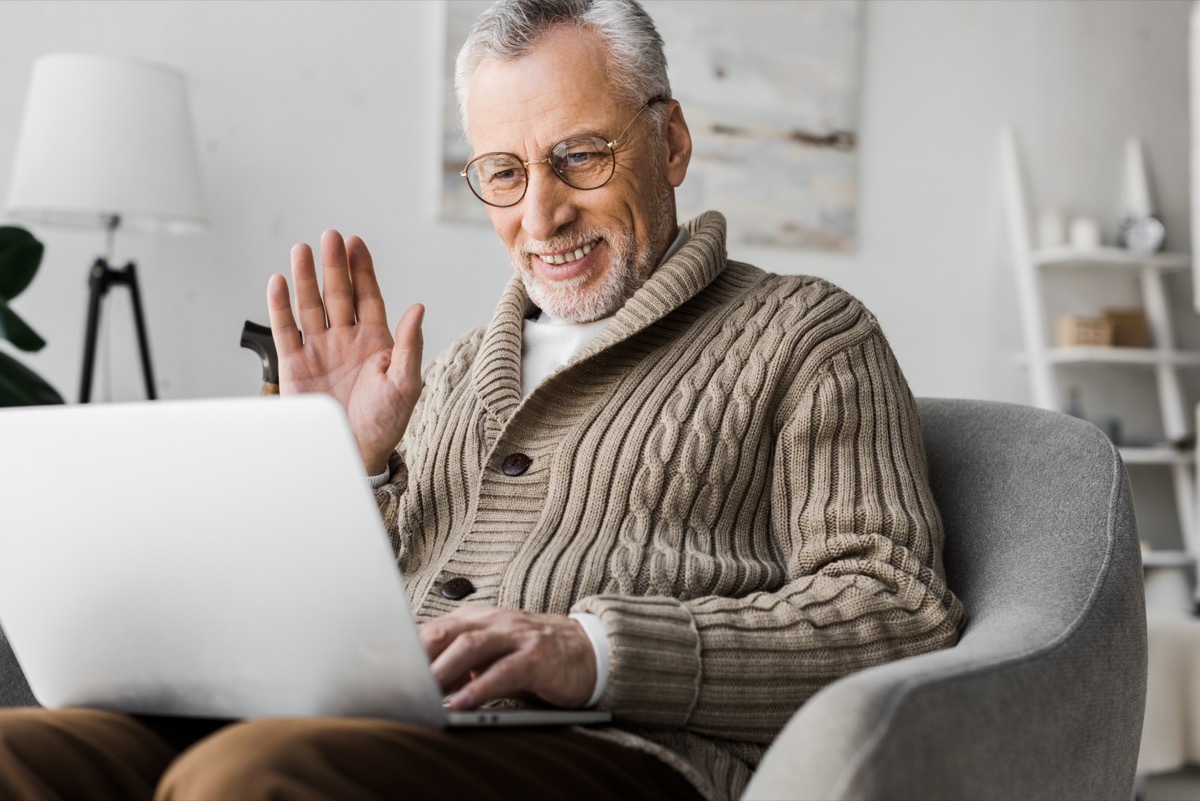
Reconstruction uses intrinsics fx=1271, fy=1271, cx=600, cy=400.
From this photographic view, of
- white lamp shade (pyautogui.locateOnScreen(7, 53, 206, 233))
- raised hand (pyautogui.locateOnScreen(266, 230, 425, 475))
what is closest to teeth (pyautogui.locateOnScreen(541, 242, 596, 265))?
raised hand (pyautogui.locateOnScreen(266, 230, 425, 475))

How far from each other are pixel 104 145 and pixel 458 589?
1704 millimetres

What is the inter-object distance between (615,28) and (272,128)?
1.83 m

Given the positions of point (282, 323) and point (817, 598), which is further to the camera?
point (282, 323)

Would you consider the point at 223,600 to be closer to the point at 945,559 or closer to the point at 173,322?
the point at 945,559

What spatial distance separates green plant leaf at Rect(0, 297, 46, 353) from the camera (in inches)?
91.7

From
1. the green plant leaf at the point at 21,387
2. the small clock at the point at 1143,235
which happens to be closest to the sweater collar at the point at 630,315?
the green plant leaf at the point at 21,387

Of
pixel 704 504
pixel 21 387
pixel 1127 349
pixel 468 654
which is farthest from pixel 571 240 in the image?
pixel 1127 349

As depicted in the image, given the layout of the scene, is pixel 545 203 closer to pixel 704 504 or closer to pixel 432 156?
pixel 704 504

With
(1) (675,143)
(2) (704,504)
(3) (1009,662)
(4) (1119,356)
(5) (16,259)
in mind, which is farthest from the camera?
(4) (1119,356)

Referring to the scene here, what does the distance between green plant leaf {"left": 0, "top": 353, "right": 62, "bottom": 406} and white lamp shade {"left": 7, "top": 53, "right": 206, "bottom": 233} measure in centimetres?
35

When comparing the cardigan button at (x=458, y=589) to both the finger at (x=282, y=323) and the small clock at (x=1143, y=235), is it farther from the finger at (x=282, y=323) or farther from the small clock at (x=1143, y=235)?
the small clock at (x=1143, y=235)

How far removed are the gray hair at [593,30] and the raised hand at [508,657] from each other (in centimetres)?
69

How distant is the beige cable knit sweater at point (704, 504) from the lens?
100cm

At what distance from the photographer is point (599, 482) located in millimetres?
1209
